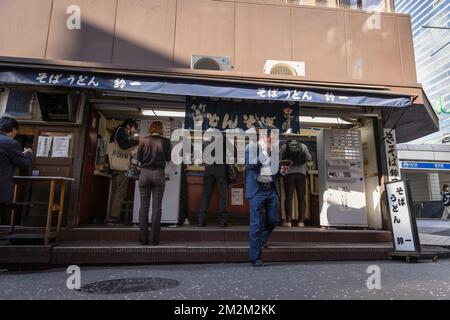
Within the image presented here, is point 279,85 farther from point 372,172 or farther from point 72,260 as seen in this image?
point 72,260

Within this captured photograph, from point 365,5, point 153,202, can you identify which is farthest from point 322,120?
point 153,202

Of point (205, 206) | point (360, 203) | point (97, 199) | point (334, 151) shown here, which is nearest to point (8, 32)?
point (97, 199)

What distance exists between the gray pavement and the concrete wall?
4.52 m

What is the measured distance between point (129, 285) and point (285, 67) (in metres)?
6.03

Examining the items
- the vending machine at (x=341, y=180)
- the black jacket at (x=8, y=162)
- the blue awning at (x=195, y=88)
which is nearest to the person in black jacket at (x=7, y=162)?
the black jacket at (x=8, y=162)

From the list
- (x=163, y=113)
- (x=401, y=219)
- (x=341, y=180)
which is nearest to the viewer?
(x=401, y=219)

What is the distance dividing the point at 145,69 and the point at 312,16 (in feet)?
16.2

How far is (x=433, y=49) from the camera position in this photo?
4506 cm

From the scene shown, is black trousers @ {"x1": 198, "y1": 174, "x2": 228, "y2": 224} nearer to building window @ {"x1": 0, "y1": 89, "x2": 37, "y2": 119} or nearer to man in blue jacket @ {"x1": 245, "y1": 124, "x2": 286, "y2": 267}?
man in blue jacket @ {"x1": 245, "y1": 124, "x2": 286, "y2": 267}

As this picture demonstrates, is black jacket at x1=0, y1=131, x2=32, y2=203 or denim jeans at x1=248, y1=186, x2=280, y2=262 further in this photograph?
denim jeans at x1=248, y1=186, x2=280, y2=262

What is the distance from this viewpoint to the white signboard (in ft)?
18.2

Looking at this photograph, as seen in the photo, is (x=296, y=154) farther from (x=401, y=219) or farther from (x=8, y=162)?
(x=8, y=162)

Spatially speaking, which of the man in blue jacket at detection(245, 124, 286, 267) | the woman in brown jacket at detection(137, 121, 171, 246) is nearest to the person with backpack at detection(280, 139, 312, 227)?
the man in blue jacket at detection(245, 124, 286, 267)

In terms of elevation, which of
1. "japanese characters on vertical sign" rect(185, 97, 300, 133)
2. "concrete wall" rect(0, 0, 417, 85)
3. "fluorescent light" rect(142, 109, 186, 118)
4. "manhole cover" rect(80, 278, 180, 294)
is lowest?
"manhole cover" rect(80, 278, 180, 294)
